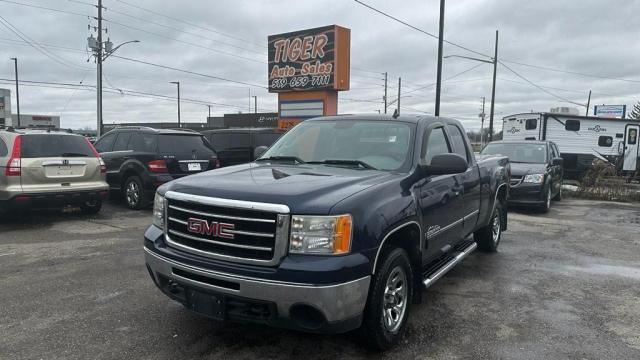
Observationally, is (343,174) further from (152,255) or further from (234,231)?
(152,255)

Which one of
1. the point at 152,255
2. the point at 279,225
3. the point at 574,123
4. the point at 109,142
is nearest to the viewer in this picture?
the point at 279,225

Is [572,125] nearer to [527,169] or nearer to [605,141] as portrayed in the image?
[605,141]

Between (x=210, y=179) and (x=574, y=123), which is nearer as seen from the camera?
(x=210, y=179)

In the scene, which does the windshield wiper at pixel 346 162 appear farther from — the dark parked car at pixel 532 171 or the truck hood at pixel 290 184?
the dark parked car at pixel 532 171

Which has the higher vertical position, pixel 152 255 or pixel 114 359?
pixel 152 255

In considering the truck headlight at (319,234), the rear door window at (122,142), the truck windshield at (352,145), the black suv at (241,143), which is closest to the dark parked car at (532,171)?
the black suv at (241,143)

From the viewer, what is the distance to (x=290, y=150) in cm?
482

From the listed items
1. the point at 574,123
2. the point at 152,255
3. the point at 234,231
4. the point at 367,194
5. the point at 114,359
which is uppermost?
the point at 574,123

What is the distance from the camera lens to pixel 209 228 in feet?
10.9

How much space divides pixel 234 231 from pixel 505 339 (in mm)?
2422

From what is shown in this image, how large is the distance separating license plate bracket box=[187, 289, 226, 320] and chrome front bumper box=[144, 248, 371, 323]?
0.06 metres

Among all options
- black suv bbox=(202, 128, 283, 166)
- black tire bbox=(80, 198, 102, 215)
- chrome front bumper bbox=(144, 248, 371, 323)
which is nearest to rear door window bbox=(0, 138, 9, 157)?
black tire bbox=(80, 198, 102, 215)

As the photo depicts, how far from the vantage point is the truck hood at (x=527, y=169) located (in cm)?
1075

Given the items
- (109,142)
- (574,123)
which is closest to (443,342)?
(109,142)
